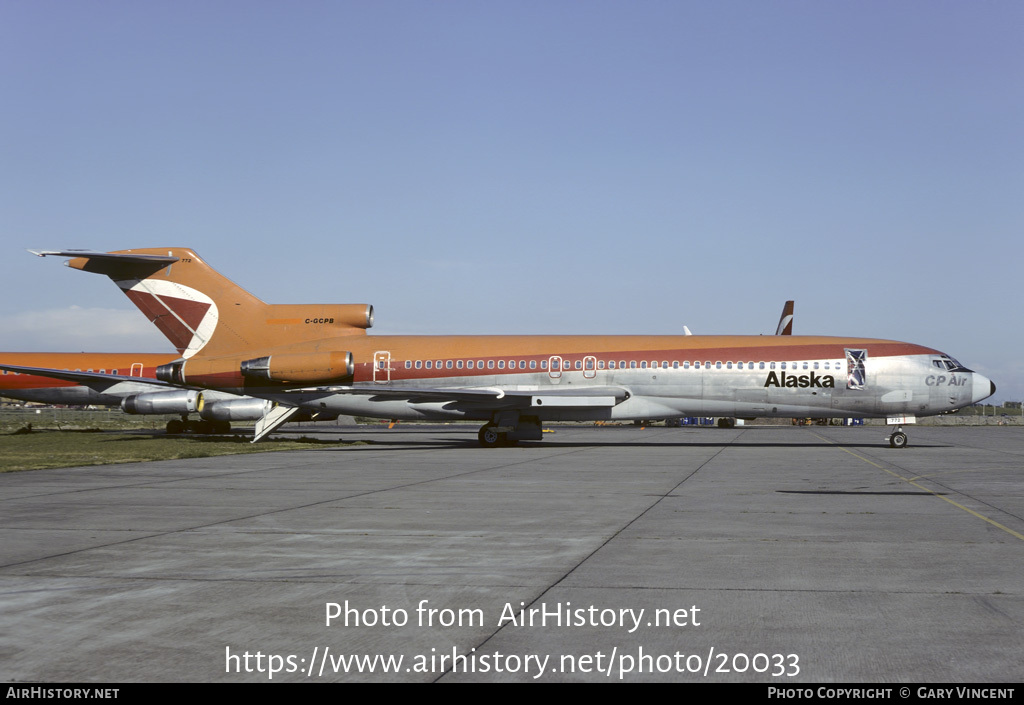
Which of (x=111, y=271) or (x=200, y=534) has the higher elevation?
(x=111, y=271)

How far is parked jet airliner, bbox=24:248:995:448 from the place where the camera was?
3177cm

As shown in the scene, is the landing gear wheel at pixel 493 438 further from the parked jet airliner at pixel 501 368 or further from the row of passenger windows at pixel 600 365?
the row of passenger windows at pixel 600 365

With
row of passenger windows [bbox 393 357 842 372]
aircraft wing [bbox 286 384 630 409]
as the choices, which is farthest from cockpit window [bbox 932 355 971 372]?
aircraft wing [bbox 286 384 630 409]

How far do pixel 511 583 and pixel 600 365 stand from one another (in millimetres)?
25637

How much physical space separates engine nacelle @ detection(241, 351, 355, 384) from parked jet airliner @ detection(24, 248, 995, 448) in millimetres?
48

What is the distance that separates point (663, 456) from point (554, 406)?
651 centimetres

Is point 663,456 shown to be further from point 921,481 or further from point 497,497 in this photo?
point 497,497

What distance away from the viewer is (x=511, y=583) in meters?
7.67

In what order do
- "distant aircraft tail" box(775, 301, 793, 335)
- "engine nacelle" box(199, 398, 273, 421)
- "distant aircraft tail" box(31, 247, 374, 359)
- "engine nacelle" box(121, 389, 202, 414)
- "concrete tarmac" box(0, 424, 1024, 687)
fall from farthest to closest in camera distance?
"distant aircraft tail" box(775, 301, 793, 335) → "engine nacelle" box(121, 389, 202, 414) → "engine nacelle" box(199, 398, 273, 421) → "distant aircraft tail" box(31, 247, 374, 359) → "concrete tarmac" box(0, 424, 1024, 687)

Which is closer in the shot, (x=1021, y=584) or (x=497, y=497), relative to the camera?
(x=1021, y=584)

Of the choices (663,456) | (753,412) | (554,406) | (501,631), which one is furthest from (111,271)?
(501,631)

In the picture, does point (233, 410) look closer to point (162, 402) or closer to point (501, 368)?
point (162, 402)

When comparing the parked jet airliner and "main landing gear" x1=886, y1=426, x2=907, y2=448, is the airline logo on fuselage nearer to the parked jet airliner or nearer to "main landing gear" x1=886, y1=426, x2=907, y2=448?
the parked jet airliner
